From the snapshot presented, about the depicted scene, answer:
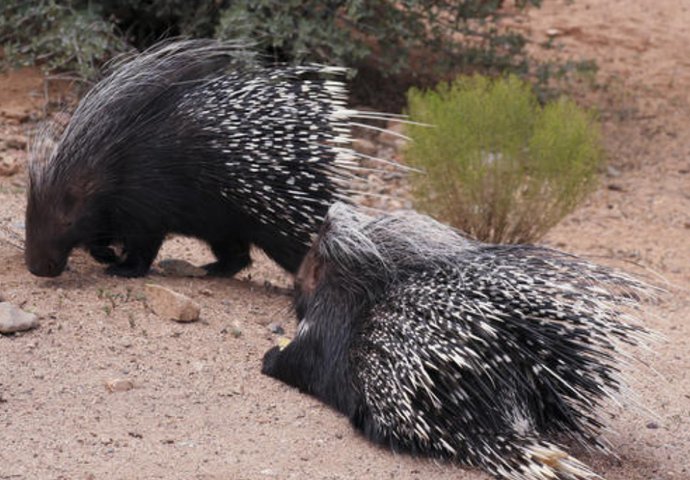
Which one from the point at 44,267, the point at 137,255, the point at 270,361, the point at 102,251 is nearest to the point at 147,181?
the point at 137,255

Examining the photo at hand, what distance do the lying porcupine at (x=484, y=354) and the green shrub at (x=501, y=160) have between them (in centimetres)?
218

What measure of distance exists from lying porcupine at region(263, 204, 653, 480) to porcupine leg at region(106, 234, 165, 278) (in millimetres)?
1270

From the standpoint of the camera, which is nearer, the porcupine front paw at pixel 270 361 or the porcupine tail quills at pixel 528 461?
the porcupine tail quills at pixel 528 461

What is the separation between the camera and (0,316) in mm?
4172

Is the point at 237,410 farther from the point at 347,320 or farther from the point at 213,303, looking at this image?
the point at 213,303

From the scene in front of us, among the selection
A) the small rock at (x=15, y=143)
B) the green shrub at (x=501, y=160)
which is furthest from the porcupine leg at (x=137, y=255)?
the small rock at (x=15, y=143)

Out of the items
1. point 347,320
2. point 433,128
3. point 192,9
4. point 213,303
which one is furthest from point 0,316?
point 192,9

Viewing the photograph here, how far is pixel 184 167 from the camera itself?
4.83 metres

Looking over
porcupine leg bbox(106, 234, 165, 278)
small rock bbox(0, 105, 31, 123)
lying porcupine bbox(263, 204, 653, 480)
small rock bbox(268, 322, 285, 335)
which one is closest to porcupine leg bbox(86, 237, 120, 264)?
porcupine leg bbox(106, 234, 165, 278)

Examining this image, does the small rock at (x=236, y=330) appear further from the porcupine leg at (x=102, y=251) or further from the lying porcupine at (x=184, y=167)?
the porcupine leg at (x=102, y=251)

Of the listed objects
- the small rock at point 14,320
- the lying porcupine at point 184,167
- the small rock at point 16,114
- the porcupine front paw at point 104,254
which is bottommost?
the small rock at point 16,114

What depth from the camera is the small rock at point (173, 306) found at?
445cm

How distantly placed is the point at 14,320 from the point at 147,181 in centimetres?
92

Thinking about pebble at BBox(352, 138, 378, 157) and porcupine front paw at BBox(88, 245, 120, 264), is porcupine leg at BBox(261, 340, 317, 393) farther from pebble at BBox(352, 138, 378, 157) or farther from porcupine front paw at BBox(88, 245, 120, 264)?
pebble at BBox(352, 138, 378, 157)
